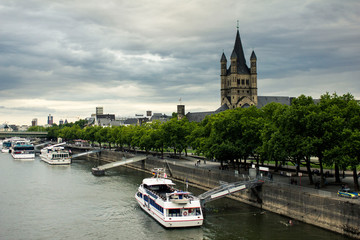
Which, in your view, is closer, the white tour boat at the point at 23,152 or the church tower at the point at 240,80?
the white tour boat at the point at 23,152

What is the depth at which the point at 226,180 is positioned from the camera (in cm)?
6725

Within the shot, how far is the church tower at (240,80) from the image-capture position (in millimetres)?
177125

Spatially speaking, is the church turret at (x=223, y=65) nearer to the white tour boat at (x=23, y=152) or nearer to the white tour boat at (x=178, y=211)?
the white tour boat at (x=23, y=152)

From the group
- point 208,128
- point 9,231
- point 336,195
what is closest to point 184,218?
point 336,195

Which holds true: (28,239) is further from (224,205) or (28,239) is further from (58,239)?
(224,205)

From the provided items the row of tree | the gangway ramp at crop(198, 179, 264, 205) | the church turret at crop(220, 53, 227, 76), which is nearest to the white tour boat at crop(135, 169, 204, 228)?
the gangway ramp at crop(198, 179, 264, 205)

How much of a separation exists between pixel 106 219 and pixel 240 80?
13745 centimetres

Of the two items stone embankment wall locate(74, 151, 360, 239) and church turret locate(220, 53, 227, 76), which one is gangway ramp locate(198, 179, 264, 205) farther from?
church turret locate(220, 53, 227, 76)

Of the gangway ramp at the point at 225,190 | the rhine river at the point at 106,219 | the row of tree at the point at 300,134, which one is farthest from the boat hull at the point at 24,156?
the gangway ramp at the point at 225,190

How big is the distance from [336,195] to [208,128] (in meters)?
46.1

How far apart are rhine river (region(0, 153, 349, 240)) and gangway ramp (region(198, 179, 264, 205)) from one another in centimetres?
237

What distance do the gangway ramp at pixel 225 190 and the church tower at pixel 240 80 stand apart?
12062cm

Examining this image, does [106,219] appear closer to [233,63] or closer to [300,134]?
[300,134]

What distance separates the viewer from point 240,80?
591 ft
